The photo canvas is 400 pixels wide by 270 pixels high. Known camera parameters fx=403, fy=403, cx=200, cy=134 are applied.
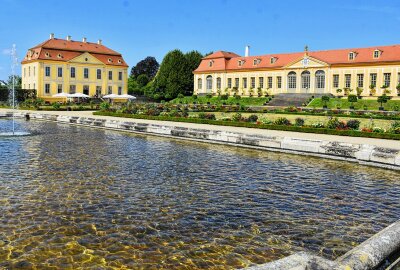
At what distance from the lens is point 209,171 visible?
1155cm

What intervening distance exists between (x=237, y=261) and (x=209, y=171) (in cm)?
604

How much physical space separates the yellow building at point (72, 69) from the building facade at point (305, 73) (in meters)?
15.7

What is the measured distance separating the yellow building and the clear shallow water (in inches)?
2289

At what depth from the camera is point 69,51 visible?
69.8 m

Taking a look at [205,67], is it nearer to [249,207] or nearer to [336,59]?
[336,59]

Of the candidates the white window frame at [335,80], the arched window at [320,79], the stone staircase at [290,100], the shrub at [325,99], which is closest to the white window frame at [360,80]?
the white window frame at [335,80]

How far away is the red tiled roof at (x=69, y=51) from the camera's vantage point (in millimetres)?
67250

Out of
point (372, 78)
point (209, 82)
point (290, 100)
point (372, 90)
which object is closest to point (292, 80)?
point (290, 100)

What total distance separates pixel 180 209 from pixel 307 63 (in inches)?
2316

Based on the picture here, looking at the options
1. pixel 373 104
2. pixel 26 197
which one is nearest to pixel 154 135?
pixel 26 197

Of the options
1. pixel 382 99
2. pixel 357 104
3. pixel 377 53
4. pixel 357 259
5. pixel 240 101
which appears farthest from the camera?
pixel 240 101

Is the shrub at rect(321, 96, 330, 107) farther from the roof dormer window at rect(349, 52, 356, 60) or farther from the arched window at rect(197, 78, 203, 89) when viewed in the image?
the arched window at rect(197, 78, 203, 89)

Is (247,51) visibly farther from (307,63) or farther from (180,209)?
(180,209)

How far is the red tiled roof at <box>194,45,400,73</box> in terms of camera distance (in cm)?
5628
